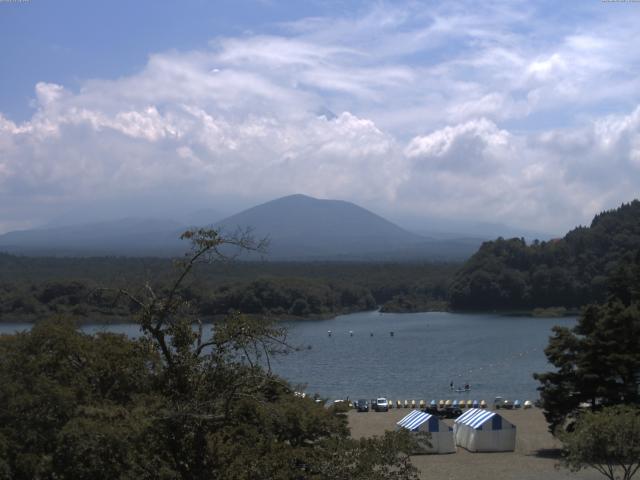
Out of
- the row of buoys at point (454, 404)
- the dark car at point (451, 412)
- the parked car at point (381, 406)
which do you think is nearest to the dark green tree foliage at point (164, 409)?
the dark car at point (451, 412)

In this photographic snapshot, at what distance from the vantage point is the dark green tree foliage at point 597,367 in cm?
1523

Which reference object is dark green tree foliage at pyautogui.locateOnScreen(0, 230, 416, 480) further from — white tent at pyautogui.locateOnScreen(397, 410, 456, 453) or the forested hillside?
the forested hillside

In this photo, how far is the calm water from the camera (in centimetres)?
2739

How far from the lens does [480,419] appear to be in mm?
16562

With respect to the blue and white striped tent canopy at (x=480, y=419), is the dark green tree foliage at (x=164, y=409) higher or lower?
higher

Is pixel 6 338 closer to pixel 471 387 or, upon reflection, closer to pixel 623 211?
pixel 471 387

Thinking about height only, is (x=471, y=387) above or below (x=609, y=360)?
below

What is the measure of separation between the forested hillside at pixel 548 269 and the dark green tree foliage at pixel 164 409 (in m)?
50.9

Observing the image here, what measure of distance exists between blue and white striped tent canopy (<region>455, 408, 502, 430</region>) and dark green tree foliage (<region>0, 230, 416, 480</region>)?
404 inches

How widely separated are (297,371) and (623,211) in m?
41.8

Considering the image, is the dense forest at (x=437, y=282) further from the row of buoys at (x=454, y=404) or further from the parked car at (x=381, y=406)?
the parked car at (x=381, y=406)

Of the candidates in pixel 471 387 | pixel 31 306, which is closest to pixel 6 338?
pixel 471 387

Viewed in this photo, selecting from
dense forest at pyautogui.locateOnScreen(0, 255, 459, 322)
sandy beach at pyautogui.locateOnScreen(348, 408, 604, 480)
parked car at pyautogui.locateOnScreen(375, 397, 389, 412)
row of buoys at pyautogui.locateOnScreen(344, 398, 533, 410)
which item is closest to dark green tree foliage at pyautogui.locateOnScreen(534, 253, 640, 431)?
sandy beach at pyautogui.locateOnScreen(348, 408, 604, 480)

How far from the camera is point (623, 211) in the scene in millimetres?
63750
